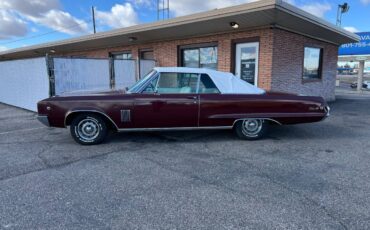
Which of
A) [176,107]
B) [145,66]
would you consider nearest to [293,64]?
[145,66]

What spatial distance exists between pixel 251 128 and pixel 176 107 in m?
1.67

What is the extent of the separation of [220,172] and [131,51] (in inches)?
415

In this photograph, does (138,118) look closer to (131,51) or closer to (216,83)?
(216,83)

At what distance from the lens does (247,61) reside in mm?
9320

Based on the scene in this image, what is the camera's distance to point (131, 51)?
1320 centimetres

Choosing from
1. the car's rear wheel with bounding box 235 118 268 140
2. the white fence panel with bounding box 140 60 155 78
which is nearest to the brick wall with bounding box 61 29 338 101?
the white fence panel with bounding box 140 60 155 78

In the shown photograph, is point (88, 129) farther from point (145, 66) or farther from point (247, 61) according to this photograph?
point (145, 66)

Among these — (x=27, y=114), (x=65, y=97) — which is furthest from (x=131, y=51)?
(x=65, y=97)

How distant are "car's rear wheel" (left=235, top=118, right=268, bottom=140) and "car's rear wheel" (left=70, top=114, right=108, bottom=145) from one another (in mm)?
2747

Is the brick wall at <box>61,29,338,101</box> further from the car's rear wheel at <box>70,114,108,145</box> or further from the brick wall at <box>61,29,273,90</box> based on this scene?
the car's rear wheel at <box>70,114,108,145</box>

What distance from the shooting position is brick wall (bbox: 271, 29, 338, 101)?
8.85 metres

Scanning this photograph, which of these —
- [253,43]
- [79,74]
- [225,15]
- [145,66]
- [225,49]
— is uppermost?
[225,15]

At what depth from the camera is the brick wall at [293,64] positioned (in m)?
8.85

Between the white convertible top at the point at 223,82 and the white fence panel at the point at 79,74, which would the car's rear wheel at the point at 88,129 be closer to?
the white convertible top at the point at 223,82
